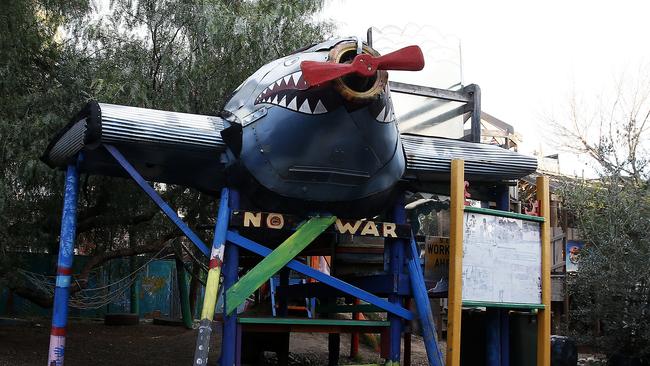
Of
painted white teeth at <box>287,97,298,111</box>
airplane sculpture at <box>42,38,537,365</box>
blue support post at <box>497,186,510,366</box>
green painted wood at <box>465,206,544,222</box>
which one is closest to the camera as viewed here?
airplane sculpture at <box>42,38,537,365</box>

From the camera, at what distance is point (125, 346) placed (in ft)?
36.8

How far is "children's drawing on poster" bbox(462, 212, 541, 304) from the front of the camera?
6.25 m

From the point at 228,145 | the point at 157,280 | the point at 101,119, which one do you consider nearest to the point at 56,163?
the point at 101,119

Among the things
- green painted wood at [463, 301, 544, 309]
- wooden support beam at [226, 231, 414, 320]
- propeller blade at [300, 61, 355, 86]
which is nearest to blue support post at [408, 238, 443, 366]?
wooden support beam at [226, 231, 414, 320]

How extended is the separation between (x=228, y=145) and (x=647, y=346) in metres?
6.59

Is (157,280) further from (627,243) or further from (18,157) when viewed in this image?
(627,243)

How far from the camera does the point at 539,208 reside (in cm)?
698

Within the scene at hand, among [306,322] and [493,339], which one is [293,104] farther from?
[493,339]

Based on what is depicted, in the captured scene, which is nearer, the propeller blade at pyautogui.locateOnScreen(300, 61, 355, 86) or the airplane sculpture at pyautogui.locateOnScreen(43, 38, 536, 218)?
the propeller blade at pyautogui.locateOnScreen(300, 61, 355, 86)

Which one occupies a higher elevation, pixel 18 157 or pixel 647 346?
pixel 18 157

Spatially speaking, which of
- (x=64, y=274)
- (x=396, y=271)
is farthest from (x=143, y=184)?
(x=396, y=271)

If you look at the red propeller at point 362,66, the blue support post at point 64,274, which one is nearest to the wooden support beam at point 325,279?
the blue support post at point 64,274

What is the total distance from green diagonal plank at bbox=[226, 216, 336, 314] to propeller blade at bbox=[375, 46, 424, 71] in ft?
5.34

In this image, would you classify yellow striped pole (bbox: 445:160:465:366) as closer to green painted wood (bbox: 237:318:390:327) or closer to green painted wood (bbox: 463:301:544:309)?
green painted wood (bbox: 463:301:544:309)
